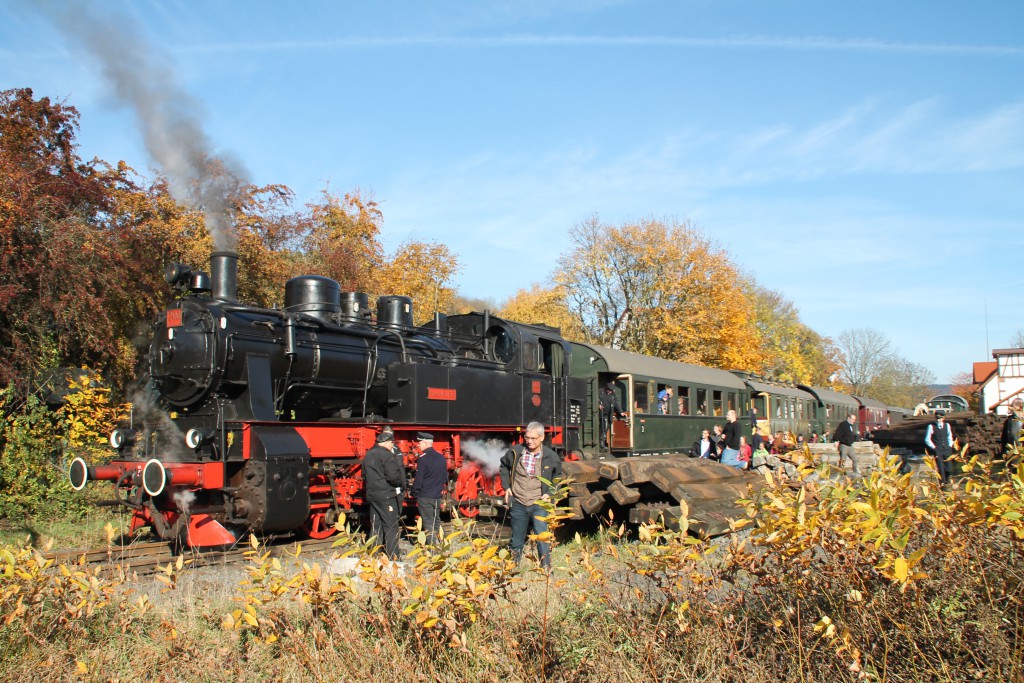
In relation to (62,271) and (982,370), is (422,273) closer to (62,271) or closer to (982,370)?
(62,271)

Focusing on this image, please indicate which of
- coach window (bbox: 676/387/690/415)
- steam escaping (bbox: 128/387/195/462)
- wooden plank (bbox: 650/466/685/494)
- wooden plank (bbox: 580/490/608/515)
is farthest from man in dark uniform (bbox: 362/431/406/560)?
coach window (bbox: 676/387/690/415)

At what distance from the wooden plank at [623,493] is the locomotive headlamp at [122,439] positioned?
6.10 metres

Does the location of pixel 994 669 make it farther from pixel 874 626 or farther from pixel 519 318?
pixel 519 318

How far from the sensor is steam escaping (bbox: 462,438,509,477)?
40.7 ft

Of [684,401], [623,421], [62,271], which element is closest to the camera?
[62,271]

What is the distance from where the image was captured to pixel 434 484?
9.16 meters

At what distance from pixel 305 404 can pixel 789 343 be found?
57570 millimetres

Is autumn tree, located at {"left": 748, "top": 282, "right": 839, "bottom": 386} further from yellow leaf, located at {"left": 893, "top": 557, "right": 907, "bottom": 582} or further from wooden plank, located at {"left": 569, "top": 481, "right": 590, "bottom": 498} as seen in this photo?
yellow leaf, located at {"left": 893, "top": 557, "right": 907, "bottom": 582}

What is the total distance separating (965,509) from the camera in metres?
4.26

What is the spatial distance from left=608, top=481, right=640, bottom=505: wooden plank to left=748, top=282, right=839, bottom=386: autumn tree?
43.5 metres

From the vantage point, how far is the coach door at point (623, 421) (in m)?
18.1

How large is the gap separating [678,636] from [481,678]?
3.69 ft

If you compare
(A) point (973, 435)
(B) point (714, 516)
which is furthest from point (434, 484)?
(A) point (973, 435)

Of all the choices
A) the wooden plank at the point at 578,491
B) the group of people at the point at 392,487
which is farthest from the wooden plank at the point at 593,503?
the group of people at the point at 392,487
